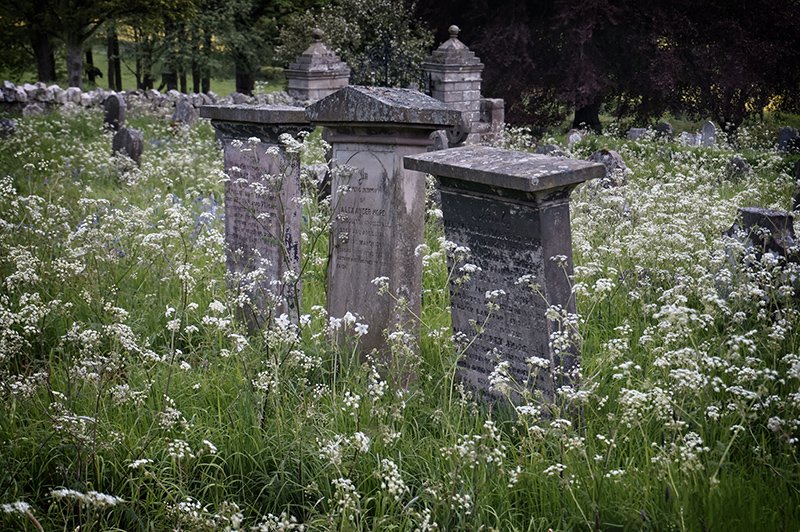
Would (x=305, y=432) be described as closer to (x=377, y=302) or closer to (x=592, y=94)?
(x=377, y=302)

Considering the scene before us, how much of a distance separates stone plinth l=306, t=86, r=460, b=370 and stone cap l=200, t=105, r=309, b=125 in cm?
43

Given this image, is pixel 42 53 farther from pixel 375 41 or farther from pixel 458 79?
pixel 458 79

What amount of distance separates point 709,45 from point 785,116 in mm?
6223

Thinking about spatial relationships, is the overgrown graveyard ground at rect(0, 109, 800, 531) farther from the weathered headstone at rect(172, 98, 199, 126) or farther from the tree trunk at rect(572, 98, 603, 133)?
the tree trunk at rect(572, 98, 603, 133)

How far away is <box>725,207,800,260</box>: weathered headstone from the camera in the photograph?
21.6 feet

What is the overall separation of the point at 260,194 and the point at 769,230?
4000 millimetres

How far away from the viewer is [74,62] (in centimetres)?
2631

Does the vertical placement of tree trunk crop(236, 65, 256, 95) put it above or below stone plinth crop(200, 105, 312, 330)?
above

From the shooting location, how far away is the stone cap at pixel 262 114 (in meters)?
6.33

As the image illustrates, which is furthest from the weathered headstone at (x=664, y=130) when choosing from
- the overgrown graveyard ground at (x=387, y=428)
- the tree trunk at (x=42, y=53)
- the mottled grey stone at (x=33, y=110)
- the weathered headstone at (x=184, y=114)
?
the tree trunk at (x=42, y=53)

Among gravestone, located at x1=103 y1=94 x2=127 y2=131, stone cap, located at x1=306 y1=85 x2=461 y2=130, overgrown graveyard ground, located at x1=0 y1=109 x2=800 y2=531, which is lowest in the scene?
overgrown graveyard ground, located at x1=0 y1=109 x2=800 y2=531

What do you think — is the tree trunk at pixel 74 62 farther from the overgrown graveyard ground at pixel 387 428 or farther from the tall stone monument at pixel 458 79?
the overgrown graveyard ground at pixel 387 428

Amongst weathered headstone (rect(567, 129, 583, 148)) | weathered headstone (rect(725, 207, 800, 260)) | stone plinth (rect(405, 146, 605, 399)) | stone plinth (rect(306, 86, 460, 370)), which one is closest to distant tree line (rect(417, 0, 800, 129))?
weathered headstone (rect(567, 129, 583, 148))

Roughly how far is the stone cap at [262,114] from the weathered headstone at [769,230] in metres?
3.60
